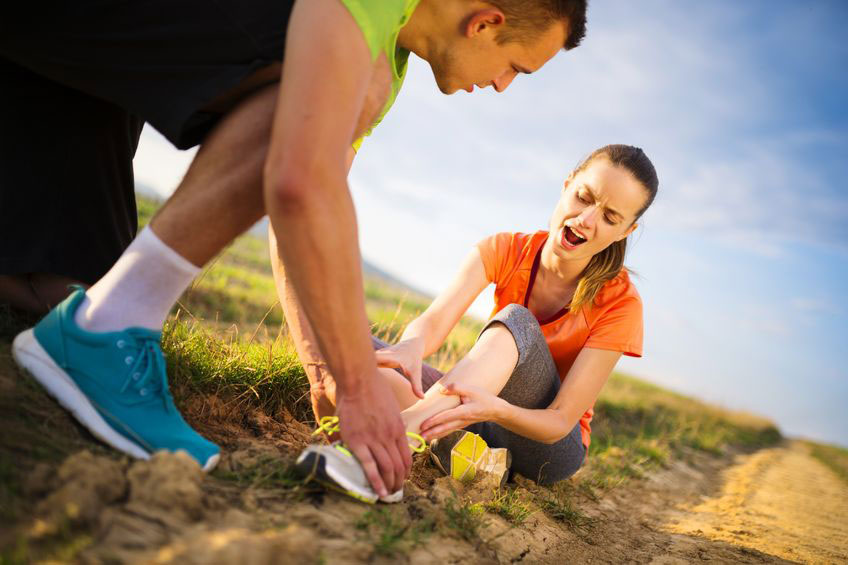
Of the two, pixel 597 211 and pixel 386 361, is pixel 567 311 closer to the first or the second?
pixel 597 211

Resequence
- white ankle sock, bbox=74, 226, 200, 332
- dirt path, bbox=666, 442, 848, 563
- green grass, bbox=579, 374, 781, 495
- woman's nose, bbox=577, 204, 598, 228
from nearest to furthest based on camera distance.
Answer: white ankle sock, bbox=74, 226, 200, 332 → woman's nose, bbox=577, 204, 598, 228 → dirt path, bbox=666, 442, 848, 563 → green grass, bbox=579, 374, 781, 495

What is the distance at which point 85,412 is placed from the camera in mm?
1583

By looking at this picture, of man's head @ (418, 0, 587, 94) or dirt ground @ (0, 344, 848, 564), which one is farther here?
man's head @ (418, 0, 587, 94)

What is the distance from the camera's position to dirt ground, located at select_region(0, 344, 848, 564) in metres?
1.20

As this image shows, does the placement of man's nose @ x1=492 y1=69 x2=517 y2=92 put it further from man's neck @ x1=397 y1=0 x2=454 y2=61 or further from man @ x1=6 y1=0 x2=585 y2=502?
man @ x1=6 y1=0 x2=585 y2=502

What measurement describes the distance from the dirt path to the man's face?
257 centimetres

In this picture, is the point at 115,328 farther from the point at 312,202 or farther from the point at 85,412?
the point at 312,202

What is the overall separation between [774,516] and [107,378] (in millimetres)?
4534

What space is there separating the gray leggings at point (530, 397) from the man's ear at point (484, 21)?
41.9 inches

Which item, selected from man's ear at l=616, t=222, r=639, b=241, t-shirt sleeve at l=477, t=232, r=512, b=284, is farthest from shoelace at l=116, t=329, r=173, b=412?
man's ear at l=616, t=222, r=639, b=241

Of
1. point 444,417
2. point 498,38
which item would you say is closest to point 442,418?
point 444,417

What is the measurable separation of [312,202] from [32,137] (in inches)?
54.4

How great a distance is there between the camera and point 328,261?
1.42 m

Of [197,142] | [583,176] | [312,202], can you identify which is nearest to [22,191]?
[197,142]
